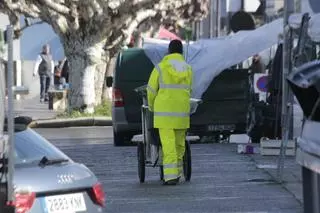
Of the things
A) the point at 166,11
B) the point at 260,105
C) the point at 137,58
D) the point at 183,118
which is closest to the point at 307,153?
the point at 183,118

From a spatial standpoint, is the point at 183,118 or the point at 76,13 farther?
the point at 76,13

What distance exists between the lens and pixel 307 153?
25.8 feet

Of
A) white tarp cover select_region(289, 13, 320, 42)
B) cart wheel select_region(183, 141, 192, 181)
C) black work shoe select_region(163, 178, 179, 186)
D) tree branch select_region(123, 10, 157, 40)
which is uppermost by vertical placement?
tree branch select_region(123, 10, 157, 40)

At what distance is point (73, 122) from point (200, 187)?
41.7 ft

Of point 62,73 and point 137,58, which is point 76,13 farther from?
point 62,73

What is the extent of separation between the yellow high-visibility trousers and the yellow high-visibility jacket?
0.10m

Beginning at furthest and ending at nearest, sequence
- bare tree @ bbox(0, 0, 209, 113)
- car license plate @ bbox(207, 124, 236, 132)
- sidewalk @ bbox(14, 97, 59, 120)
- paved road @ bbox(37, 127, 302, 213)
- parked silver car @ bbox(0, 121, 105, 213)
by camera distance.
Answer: sidewalk @ bbox(14, 97, 59, 120) < bare tree @ bbox(0, 0, 209, 113) < car license plate @ bbox(207, 124, 236, 132) < paved road @ bbox(37, 127, 302, 213) < parked silver car @ bbox(0, 121, 105, 213)

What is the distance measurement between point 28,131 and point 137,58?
474 inches

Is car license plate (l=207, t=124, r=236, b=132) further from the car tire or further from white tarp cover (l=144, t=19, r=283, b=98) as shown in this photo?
the car tire

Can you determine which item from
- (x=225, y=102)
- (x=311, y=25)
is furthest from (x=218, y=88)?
(x=311, y=25)

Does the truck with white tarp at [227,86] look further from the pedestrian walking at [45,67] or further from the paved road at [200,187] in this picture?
the pedestrian walking at [45,67]

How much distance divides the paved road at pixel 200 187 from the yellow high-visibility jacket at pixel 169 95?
823 millimetres

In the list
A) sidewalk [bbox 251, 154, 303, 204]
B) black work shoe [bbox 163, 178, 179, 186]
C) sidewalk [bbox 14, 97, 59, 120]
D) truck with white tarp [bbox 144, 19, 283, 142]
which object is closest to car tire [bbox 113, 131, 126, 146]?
truck with white tarp [bbox 144, 19, 283, 142]

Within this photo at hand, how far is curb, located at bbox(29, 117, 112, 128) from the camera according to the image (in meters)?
25.6
